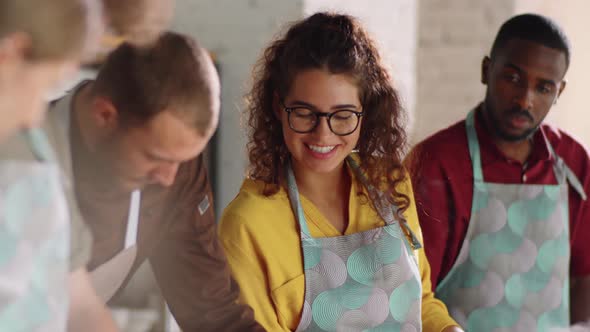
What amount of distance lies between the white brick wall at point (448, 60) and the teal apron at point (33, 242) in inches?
97.7

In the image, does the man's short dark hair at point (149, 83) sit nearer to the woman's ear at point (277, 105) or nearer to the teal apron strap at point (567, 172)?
the woman's ear at point (277, 105)

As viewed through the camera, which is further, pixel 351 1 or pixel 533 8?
pixel 533 8

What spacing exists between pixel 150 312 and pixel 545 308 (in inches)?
31.5

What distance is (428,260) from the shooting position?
1.21m

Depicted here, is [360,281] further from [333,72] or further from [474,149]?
[474,149]

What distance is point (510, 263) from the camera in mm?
1250

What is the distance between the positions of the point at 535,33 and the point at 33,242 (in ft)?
3.01

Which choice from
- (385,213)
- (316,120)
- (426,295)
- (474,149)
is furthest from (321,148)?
(474,149)

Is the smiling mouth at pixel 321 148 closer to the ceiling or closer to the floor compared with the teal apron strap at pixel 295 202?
closer to the ceiling

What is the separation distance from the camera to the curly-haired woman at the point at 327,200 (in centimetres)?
97

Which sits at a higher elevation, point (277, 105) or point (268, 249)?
point (277, 105)

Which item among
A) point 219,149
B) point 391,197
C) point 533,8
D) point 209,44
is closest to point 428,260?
point 391,197

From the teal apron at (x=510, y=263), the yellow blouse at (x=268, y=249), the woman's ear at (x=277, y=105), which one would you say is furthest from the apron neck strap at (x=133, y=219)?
the teal apron at (x=510, y=263)

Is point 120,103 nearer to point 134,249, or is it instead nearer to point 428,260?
point 134,249
